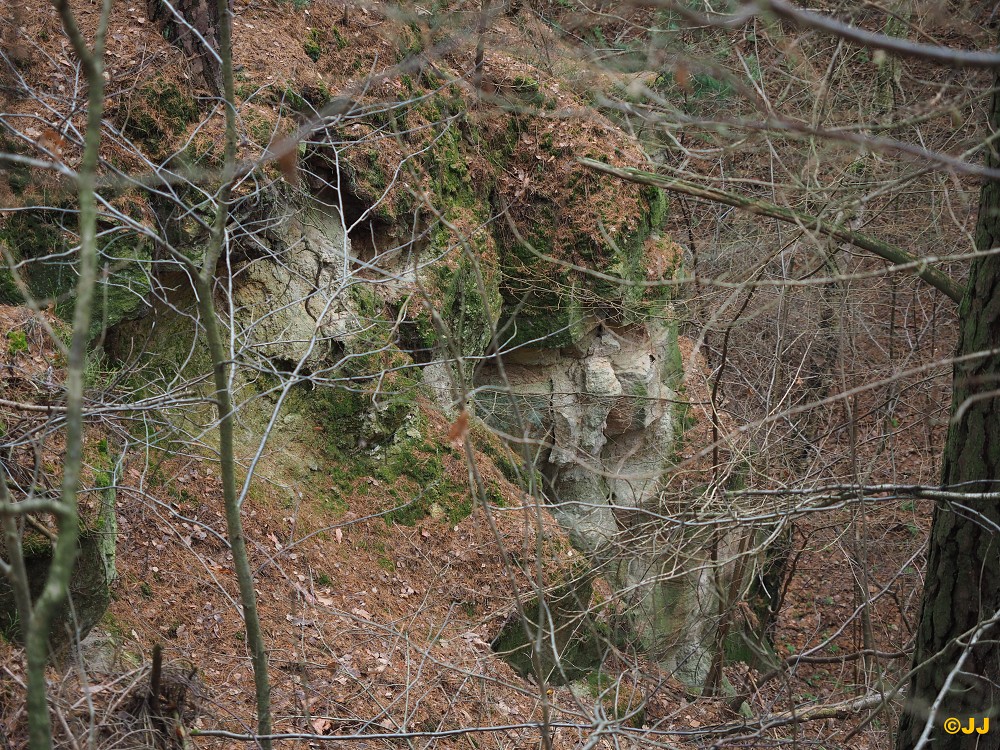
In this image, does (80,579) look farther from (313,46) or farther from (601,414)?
(601,414)

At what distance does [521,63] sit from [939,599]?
23.2 ft

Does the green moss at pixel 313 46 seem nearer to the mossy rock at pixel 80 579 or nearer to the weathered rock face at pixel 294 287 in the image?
the weathered rock face at pixel 294 287

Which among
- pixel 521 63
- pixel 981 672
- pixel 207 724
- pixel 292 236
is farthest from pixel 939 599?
pixel 521 63

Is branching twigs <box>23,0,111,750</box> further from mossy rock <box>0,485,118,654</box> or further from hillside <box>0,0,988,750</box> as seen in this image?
mossy rock <box>0,485,118,654</box>

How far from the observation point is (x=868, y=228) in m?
8.10

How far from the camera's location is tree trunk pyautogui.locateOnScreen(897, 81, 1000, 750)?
3113mm

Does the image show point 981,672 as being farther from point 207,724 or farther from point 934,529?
point 207,724

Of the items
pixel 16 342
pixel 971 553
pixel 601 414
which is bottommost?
pixel 601 414

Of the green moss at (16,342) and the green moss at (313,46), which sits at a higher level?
the green moss at (313,46)

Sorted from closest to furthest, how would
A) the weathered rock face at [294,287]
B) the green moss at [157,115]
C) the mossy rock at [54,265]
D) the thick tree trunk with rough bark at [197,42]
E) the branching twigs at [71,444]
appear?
the branching twigs at [71,444], the mossy rock at [54,265], the thick tree trunk with rough bark at [197,42], the green moss at [157,115], the weathered rock face at [294,287]

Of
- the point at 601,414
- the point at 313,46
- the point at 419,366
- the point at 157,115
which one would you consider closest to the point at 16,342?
the point at 157,115

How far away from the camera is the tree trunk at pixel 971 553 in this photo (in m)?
3.11

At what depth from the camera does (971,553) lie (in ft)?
10.6

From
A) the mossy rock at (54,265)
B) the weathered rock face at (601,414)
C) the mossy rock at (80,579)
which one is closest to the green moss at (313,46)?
the mossy rock at (54,265)
